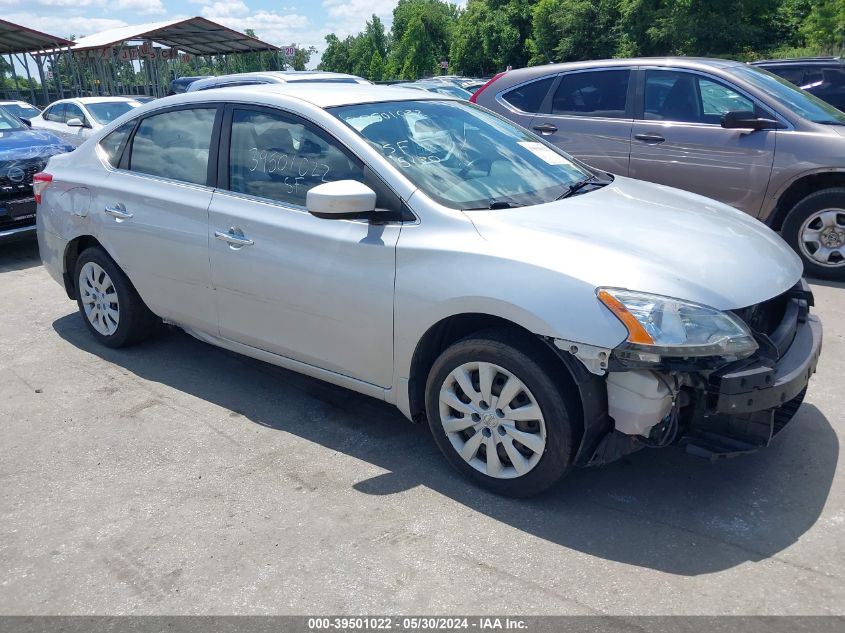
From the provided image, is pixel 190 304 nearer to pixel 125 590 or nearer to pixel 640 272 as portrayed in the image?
pixel 125 590

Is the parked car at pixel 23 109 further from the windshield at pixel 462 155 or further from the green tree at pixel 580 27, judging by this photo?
the green tree at pixel 580 27

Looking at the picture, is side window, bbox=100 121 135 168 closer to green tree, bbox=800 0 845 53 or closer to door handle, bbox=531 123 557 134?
door handle, bbox=531 123 557 134

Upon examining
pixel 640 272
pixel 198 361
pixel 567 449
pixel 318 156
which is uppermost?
pixel 318 156

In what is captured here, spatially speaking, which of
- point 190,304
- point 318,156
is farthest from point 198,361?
point 318,156

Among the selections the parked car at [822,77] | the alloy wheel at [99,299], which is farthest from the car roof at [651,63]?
the alloy wheel at [99,299]

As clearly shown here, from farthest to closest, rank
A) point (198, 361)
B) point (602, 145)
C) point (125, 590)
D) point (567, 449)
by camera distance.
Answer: point (602, 145) → point (198, 361) → point (567, 449) → point (125, 590)

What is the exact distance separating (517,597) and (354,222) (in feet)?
5.95

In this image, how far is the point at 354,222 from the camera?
3.56 metres

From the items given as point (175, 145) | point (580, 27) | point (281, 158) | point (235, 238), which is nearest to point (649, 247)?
point (281, 158)

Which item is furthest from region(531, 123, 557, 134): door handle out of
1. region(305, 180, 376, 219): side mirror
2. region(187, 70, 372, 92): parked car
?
region(305, 180, 376, 219): side mirror

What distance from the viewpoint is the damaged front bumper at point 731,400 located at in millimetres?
2828

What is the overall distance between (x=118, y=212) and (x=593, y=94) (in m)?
4.46

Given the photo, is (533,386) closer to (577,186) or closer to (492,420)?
(492,420)

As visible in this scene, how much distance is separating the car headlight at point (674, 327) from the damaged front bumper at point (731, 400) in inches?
2.8
